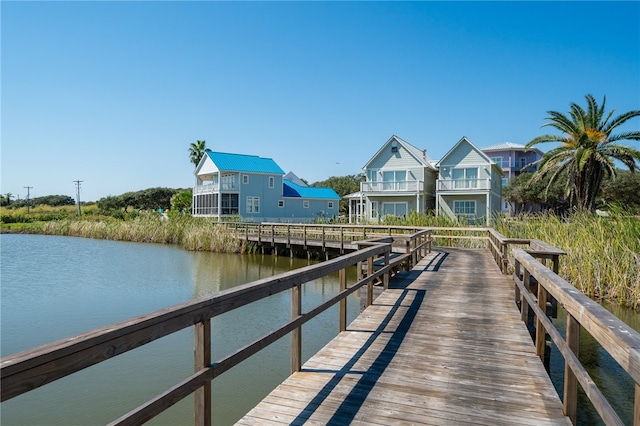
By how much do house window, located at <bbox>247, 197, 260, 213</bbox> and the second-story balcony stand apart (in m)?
11.9

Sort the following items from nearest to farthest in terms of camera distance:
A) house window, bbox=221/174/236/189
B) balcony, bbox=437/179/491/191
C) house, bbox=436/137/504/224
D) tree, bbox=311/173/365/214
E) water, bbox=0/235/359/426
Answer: water, bbox=0/235/359/426 → balcony, bbox=437/179/491/191 → house, bbox=436/137/504/224 → house window, bbox=221/174/236/189 → tree, bbox=311/173/365/214

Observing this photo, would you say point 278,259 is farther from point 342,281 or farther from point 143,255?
point 342,281

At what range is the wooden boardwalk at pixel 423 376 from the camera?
11.7 ft

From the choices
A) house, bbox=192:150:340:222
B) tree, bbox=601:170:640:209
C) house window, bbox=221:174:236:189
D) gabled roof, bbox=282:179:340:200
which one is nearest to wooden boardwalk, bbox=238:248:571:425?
house, bbox=192:150:340:222

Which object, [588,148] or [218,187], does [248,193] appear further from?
[588,148]

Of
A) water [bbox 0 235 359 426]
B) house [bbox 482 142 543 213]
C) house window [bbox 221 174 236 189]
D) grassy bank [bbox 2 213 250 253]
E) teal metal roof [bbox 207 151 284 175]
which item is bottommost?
water [bbox 0 235 359 426]

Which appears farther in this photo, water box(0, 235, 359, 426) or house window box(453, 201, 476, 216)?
house window box(453, 201, 476, 216)

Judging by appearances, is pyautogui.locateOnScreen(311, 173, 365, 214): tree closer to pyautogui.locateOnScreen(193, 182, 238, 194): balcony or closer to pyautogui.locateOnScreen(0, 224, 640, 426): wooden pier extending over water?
pyautogui.locateOnScreen(193, 182, 238, 194): balcony

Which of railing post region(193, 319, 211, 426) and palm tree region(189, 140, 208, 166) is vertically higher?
palm tree region(189, 140, 208, 166)

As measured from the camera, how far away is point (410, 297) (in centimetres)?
848

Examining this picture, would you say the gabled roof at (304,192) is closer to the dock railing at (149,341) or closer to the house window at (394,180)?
the house window at (394,180)

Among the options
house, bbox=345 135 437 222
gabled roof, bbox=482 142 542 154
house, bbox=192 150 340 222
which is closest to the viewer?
house, bbox=345 135 437 222

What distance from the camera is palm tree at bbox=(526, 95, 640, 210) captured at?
22.6 metres

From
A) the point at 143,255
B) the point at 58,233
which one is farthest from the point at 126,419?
the point at 58,233
